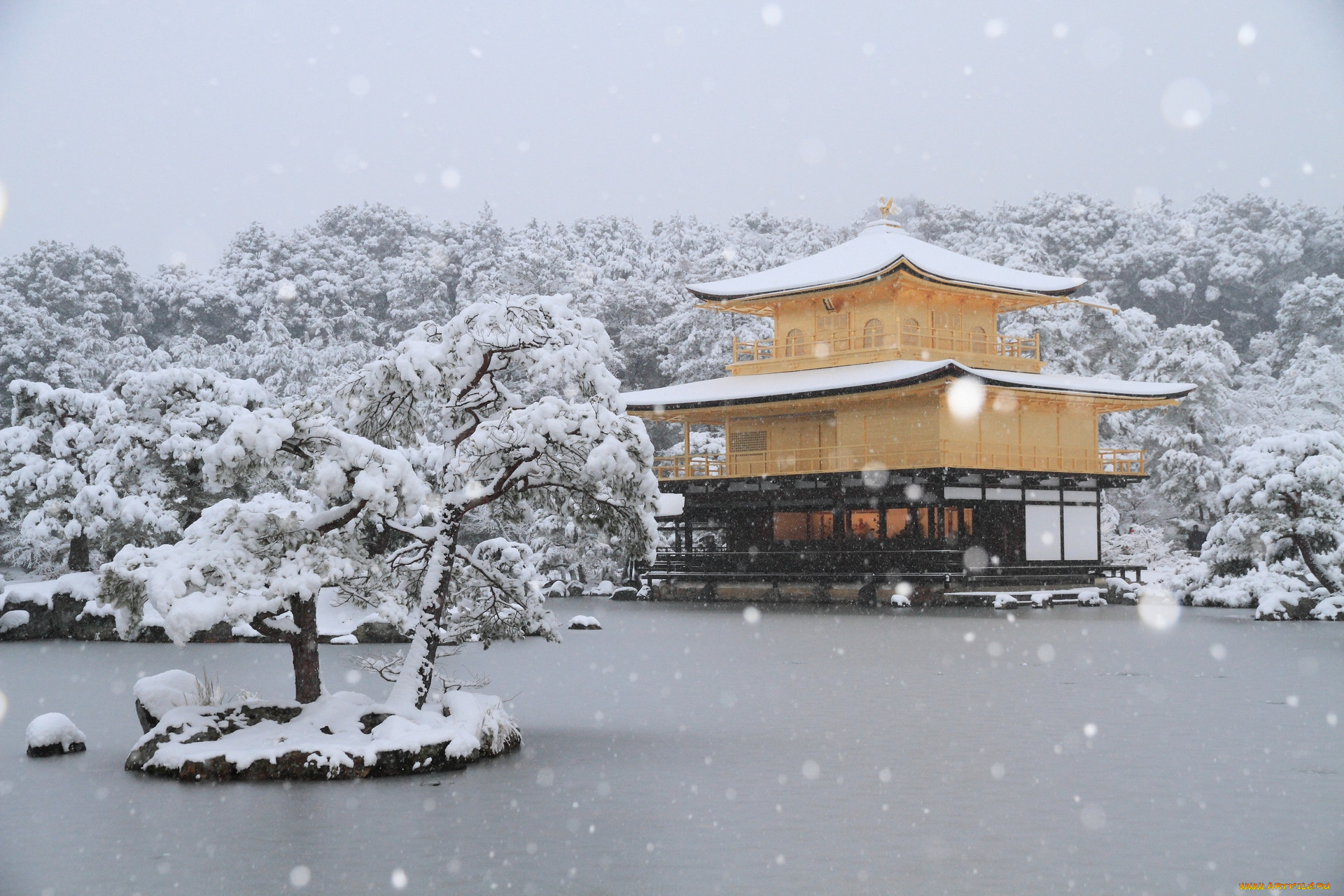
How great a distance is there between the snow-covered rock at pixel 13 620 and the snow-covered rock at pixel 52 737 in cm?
1807

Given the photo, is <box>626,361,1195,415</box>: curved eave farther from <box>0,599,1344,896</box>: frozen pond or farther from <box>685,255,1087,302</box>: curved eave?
<box>0,599,1344,896</box>: frozen pond

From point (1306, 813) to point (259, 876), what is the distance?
745 centimetres

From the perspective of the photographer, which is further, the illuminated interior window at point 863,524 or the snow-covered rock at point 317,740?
the illuminated interior window at point 863,524

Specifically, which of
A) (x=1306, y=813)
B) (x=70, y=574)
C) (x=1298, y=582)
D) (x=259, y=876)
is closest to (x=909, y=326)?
(x=1298, y=582)

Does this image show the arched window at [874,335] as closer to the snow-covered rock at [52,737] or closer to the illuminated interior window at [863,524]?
the illuminated interior window at [863,524]

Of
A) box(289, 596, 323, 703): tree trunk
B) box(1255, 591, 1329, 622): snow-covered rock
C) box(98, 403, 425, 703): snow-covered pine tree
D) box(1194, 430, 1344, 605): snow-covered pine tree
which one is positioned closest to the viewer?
box(98, 403, 425, 703): snow-covered pine tree

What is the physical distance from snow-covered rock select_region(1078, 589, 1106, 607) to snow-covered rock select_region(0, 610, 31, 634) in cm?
2647

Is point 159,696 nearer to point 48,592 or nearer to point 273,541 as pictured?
point 273,541

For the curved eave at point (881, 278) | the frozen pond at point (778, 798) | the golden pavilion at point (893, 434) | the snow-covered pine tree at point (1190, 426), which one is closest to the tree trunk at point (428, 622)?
the frozen pond at point (778, 798)

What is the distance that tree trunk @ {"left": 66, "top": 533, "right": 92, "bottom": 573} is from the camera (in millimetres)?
32094

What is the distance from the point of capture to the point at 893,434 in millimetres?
39375

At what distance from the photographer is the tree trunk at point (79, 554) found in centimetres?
3209

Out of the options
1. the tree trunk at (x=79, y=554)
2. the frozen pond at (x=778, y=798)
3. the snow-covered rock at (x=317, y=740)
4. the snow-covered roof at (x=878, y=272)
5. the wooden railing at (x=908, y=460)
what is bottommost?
the frozen pond at (x=778, y=798)

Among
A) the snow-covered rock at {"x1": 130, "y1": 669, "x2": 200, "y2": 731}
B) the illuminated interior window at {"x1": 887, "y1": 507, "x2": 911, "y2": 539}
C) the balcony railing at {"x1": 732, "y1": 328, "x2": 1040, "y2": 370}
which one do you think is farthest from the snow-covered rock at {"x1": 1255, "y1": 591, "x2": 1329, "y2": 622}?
the snow-covered rock at {"x1": 130, "y1": 669, "x2": 200, "y2": 731}
